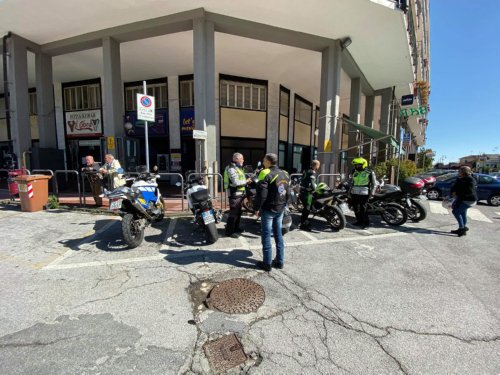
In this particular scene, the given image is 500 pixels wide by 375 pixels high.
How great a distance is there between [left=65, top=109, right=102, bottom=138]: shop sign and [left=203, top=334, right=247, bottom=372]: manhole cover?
16.4 meters

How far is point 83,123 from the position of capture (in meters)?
15.5

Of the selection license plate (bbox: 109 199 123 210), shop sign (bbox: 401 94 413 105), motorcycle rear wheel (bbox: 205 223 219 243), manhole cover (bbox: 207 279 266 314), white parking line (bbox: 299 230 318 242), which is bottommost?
manhole cover (bbox: 207 279 266 314)

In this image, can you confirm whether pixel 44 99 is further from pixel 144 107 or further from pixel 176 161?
pixel 144 107

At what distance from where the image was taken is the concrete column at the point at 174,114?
46.5 feet

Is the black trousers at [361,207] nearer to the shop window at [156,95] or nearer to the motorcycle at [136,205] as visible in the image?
the motorcycle at [136,205]

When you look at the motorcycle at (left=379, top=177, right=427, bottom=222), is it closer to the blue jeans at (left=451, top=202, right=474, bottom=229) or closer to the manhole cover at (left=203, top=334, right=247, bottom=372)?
the blue jeans at (left=451, top=202, right=474, bottom=229)

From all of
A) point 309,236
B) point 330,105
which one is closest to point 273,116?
point 330,105

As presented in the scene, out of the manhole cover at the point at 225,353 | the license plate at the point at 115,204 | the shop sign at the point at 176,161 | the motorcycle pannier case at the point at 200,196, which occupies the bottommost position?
the manhole cover at the point at 225,353

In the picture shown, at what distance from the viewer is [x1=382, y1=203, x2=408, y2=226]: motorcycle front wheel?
6377 millimetres

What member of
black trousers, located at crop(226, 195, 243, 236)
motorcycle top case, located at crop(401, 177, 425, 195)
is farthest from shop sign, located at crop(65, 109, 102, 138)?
motorcycle top case, located at crop(401, 177, 425, 195)

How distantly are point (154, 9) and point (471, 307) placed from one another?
1065 cm

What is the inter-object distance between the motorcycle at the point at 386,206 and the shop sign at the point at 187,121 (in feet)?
33.2

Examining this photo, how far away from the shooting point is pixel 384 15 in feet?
27.6

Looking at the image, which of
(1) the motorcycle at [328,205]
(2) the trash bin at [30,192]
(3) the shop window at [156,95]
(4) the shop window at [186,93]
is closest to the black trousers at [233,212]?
(1) the motorcycle at [328,205]
